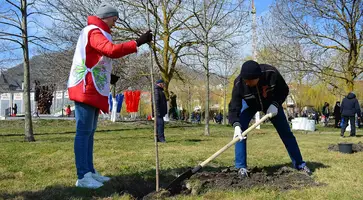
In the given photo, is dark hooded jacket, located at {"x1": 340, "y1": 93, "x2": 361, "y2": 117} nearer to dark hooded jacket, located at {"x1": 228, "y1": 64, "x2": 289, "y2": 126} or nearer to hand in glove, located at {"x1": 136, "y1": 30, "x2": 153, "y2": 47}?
dark hooded jacket, located at {"x1": 228, "y1": 64, "x2": 289, "y2": 126}

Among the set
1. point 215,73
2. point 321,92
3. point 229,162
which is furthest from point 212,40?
point 321,92

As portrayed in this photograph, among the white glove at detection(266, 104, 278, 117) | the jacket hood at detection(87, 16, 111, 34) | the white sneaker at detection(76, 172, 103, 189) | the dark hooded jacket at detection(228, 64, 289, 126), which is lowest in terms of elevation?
the white sneaker at detection(76, 172, 103, 189)

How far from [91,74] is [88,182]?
3.92 feet

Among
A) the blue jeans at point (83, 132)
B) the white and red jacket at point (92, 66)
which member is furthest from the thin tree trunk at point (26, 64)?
the white and red jacket at point (92, 66)

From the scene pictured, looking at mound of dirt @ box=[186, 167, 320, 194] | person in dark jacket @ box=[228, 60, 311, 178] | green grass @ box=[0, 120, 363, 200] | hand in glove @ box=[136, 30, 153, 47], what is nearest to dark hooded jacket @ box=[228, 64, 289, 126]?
person in dark jacket @ box=[228, 60, 311, 178]

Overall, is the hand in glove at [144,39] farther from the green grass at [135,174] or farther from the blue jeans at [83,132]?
the green grass at [135,174]

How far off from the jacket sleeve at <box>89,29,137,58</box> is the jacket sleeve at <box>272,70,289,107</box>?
77.2 inches

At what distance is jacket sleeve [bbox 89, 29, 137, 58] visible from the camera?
12.3 ft

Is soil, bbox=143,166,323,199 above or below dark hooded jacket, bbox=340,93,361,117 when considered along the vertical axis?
below

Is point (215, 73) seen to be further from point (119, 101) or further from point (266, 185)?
point (266, 185)

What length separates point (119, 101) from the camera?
24.8 meters

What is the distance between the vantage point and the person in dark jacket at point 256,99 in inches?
175

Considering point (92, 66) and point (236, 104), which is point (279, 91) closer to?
point (236, 104)

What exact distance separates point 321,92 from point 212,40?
118 feet
